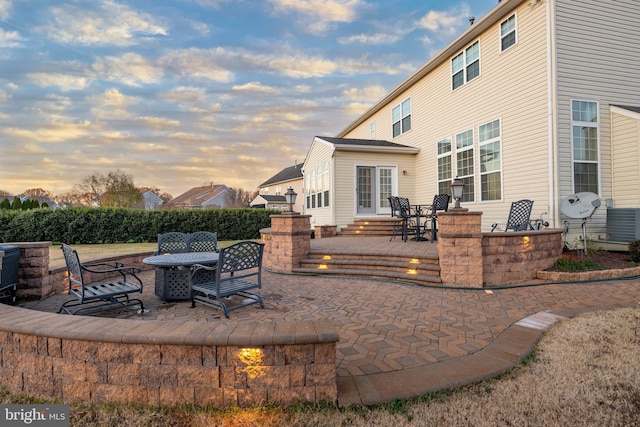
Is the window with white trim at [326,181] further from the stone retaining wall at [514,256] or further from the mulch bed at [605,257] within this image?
the mulch bed at [605,257]

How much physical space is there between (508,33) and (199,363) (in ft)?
36.2

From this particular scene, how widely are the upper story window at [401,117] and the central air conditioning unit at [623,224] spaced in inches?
311

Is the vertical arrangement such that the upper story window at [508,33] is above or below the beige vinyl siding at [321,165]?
above

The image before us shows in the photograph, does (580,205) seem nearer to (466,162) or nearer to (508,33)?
(466,162)

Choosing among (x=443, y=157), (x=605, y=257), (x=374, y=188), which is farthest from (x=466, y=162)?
(x=605, y=257)

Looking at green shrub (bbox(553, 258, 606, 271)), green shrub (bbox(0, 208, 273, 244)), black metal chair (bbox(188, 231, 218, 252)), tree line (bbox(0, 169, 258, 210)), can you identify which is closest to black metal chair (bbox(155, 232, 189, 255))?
black metal chair (bbox(188, 231, 218, 252))

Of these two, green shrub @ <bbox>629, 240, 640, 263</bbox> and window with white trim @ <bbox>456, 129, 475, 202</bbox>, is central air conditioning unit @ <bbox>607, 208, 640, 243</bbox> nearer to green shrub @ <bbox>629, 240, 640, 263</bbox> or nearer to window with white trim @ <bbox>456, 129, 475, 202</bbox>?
green shrub @ <bbox>629, 240, 640, 263</bbox>

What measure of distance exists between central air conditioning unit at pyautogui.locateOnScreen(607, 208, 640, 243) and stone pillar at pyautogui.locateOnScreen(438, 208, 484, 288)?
16.0 ft

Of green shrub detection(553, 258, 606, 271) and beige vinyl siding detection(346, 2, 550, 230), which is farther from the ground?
beige vinyl siding detection(346, 2, 550, 230)

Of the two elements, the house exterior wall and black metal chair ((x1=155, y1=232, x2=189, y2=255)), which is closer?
black metal chair ((x1=155, y1=232, x2=189, y2=255))

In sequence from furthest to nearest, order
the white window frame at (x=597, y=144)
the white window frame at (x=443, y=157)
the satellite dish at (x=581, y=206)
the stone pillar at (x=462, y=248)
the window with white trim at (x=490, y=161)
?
the white window frame at (x=443, y=157) < the window with white trim at (x=490, y=161) < the white window frame at (x=597, y=144) < the satellite dish at (x=581, y=206) < the stone pillar at (x=462, y=248)

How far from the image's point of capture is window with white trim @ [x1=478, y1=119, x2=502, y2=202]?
9.04m


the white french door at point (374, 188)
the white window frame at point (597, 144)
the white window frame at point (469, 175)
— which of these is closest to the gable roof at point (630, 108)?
the white window frame at point (597, 144)

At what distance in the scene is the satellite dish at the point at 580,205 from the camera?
6824 millimetres
